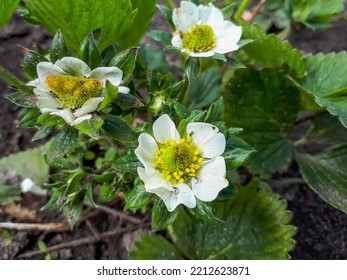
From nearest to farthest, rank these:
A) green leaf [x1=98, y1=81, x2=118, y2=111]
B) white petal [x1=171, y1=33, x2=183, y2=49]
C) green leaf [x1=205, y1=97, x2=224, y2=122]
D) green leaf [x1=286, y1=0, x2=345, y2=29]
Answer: green leaf [x1=98, y1=81, x2=118, y2=111], green leaf [x1=205, y1=97, x2=224, y2=122], white petal [x1=171, y1=33, x2=183, y2=49], green leaf [x1=286, y1=0, x2=345, y2=29]

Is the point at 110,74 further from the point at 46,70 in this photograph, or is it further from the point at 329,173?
the point at 329,173

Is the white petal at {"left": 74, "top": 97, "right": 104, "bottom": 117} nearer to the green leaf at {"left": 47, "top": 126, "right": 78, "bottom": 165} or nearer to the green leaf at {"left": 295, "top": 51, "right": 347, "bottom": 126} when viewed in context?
the green leaf at {"left": 47, "top": 126, "right": 78, "bottom": 165}

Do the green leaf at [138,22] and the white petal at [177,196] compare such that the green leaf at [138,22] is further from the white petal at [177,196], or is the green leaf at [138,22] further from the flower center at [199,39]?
the white petal at [177,196]

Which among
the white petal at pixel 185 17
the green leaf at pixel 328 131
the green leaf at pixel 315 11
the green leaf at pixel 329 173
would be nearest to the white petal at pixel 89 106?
the white petal at pixel 185 17

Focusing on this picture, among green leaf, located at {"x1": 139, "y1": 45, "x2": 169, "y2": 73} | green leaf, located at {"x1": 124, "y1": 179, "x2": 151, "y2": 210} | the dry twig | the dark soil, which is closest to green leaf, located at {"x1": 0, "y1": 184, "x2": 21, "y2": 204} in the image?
the dark soil

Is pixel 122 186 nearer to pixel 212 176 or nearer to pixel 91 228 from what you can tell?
pixel 212 176

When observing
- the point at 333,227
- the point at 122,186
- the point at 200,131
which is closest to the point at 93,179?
the point at 122,186
